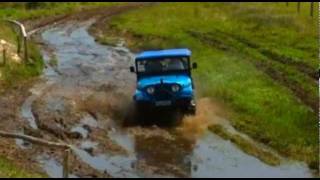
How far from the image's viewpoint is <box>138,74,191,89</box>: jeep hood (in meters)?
23.8

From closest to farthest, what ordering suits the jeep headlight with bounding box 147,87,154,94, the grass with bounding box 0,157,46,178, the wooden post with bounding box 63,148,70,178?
the wooden post with bounding box 63,148,70,178 → the grass with bounding box 0,157,46,178 → the jeep headlight with bounding box 147,87,154,94

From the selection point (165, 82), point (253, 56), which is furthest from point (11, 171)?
point (253, 56)

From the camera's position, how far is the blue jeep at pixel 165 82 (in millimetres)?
23609

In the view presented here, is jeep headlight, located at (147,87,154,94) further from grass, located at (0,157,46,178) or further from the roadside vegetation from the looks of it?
grass, located at (0,157,46,178)

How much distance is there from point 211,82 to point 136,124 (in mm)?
7139

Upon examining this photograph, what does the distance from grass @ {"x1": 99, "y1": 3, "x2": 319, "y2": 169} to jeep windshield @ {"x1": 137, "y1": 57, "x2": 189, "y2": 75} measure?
8.40ft

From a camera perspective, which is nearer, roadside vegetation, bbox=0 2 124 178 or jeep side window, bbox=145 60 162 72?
roadside vegetation, bbox=0 2 124 178

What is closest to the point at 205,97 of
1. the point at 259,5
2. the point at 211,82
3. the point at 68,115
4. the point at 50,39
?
the point at 211,82

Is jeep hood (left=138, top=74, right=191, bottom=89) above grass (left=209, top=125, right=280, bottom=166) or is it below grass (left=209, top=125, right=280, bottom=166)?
above

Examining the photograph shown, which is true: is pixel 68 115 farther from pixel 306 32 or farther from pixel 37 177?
pixel 306 32

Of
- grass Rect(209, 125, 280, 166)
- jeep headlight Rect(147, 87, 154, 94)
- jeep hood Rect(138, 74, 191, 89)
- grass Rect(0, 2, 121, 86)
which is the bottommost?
grass Rect(0, 2, 121, 86)

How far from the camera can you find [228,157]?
797 inches

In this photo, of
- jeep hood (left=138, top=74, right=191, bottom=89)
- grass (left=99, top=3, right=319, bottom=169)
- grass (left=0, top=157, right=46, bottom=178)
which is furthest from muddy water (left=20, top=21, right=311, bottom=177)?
jeep hood (left=138, top=74, right=191, bottom=89)

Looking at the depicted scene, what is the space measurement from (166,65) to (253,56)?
12.7m
